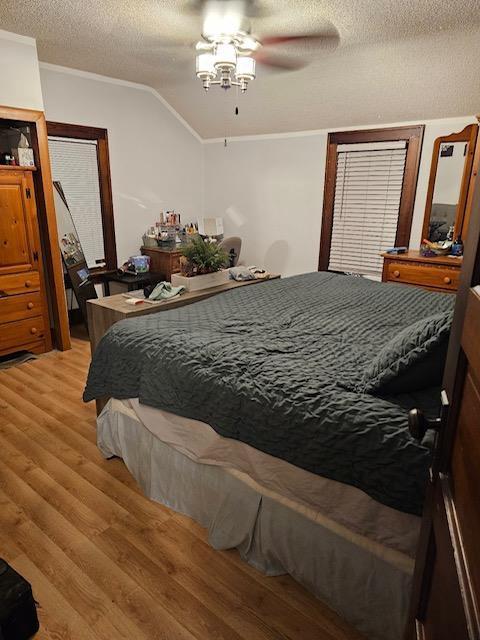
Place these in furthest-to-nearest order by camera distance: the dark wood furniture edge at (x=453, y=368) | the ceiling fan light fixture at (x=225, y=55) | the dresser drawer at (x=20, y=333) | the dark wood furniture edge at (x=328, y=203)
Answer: the dark wood furniture edge at (x=328, y=203) < the dresser drawer at (x=20, y=333) < the ceiling fan light fixture at (x=225, y=55) < the dark wood furniture edge at (x=453, y=368)

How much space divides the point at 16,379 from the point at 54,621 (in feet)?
7.33

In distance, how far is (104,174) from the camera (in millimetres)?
4570

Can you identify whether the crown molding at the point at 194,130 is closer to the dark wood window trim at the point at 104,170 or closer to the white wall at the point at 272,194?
the white wall at the point at 272,194

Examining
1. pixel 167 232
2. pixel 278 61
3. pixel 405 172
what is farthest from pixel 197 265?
pixel 405 172

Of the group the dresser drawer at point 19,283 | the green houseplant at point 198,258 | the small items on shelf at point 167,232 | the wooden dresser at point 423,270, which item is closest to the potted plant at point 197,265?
the green houseplant at point 198,258

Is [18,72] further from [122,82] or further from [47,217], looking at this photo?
[122,82]

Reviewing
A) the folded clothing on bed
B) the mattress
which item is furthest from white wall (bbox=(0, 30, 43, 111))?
the mattress

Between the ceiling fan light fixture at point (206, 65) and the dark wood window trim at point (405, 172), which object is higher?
the ceiling fan light fixture at point (206, 65)

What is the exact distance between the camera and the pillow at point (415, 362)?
4.62ft

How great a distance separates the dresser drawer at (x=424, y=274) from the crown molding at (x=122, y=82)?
3.17 meters

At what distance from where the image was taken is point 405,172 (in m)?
4.13

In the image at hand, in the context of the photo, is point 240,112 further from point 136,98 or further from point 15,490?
point 15,490

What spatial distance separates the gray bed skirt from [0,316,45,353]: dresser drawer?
189 centimetres

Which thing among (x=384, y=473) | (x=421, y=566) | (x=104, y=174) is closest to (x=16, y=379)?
(x=104, y=174)
